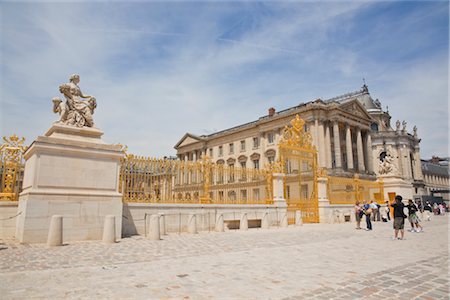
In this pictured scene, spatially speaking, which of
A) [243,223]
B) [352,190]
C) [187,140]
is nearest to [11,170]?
[243,223]

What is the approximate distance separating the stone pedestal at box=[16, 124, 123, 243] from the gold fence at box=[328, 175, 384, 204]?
46.8ft

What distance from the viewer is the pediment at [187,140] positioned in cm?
6092

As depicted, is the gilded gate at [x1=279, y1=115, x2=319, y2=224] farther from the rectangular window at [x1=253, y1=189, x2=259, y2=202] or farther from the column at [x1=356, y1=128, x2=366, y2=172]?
the column at [x1=356, y1=128, x2=366, y2=172]

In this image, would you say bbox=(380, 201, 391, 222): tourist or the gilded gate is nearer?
the gilded gate

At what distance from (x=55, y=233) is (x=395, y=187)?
888 inches

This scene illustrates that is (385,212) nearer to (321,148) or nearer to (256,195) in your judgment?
(256,195)

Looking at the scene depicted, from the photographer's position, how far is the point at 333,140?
4416cm

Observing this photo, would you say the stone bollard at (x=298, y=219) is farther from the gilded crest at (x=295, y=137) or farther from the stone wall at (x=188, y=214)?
the gilded crest at (x=295, y=137)

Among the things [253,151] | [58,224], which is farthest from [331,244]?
[253,151]

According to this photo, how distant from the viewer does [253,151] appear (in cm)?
5053

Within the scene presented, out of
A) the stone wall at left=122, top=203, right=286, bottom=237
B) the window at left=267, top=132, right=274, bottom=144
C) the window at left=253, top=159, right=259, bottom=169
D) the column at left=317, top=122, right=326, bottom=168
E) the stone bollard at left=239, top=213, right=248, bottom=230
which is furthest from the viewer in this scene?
the window at left=253, top=159, right=259, bottom=169

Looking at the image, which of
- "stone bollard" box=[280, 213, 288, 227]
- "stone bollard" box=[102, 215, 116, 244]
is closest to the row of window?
"stone bollard" box=[280, 213, 288, 227]

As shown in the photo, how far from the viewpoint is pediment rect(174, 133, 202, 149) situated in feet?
200

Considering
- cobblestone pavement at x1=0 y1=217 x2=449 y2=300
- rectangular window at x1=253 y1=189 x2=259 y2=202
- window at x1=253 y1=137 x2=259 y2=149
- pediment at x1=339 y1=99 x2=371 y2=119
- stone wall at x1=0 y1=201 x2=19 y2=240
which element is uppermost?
pediment at x1=339 y1=99 x2=371 y2=119
